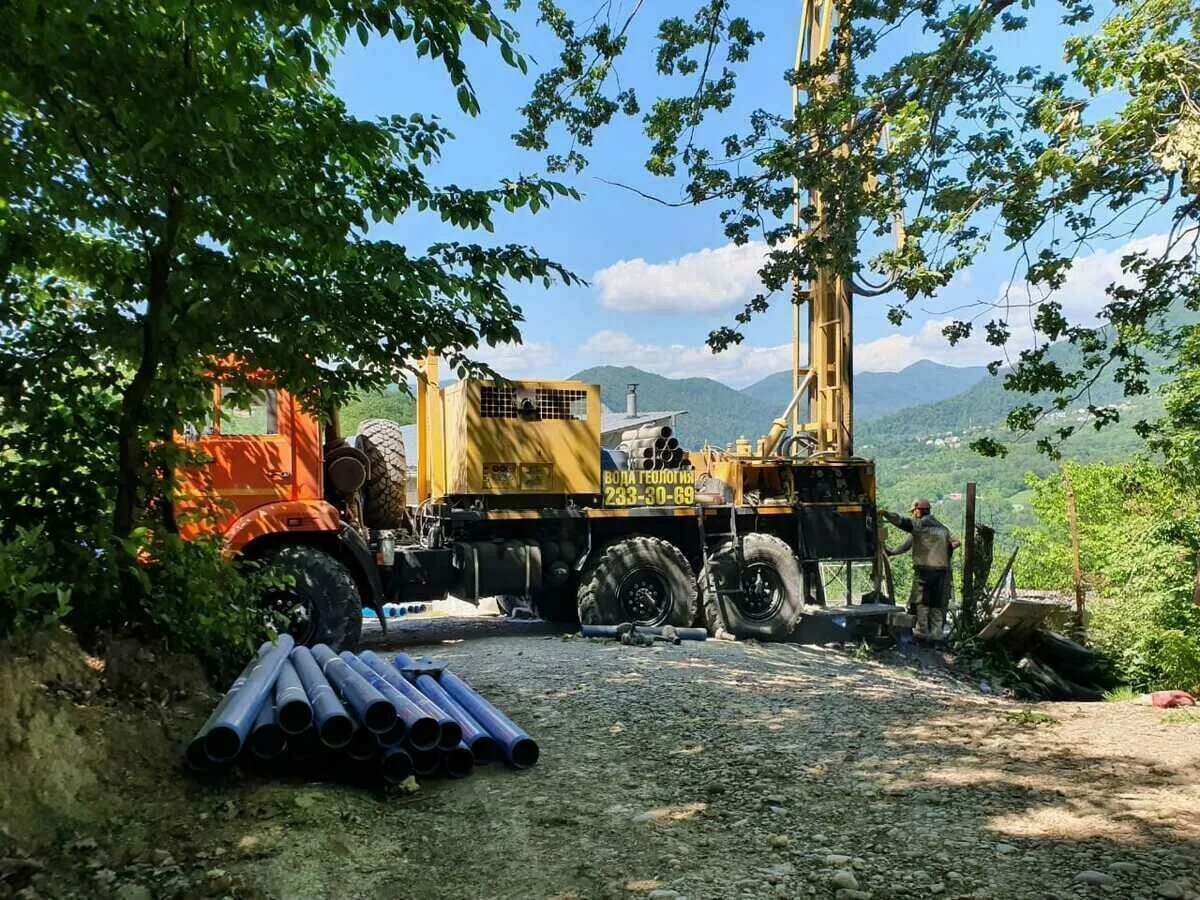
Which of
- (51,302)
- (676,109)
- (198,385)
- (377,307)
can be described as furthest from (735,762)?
(676,109)

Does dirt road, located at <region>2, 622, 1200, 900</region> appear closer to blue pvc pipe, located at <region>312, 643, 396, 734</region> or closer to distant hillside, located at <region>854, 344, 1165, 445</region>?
blue pvc pipe, located at <region>312, 643, 396, 734</region>

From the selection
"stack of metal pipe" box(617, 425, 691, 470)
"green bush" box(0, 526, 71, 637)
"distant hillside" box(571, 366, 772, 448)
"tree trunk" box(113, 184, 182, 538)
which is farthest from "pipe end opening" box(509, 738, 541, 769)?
"distant hillside" box(571, 366, 772, 448)

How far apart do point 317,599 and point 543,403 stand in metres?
3.70

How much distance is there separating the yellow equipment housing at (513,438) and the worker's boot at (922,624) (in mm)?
4972

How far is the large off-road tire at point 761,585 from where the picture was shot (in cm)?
1159

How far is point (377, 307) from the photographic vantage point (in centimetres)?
558

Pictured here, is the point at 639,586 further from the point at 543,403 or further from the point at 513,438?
the point at 543,403

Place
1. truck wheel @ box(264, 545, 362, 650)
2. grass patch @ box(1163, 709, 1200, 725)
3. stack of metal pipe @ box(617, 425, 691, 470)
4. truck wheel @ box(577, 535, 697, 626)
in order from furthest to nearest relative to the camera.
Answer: stack of metal pipe @ box(617, 425, 691, 470) < truck wheel @ box(577, 535, 697, 626) < truck wheel @ box(264, 545, 362, 650) < grass patch @ box(1163, 709, 1200, 725)

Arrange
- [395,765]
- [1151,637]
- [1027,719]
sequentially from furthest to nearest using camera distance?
[1151,637]
[1027,719]
[395,765]

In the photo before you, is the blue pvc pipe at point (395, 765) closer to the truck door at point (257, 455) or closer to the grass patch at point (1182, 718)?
the truck door at point (257, 455)

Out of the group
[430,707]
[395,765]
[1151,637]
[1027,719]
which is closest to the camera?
[395,765]

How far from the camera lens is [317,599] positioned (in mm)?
8672

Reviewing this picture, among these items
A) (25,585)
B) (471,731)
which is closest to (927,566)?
(471,731)

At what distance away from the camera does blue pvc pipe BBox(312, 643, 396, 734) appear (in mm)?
4742
